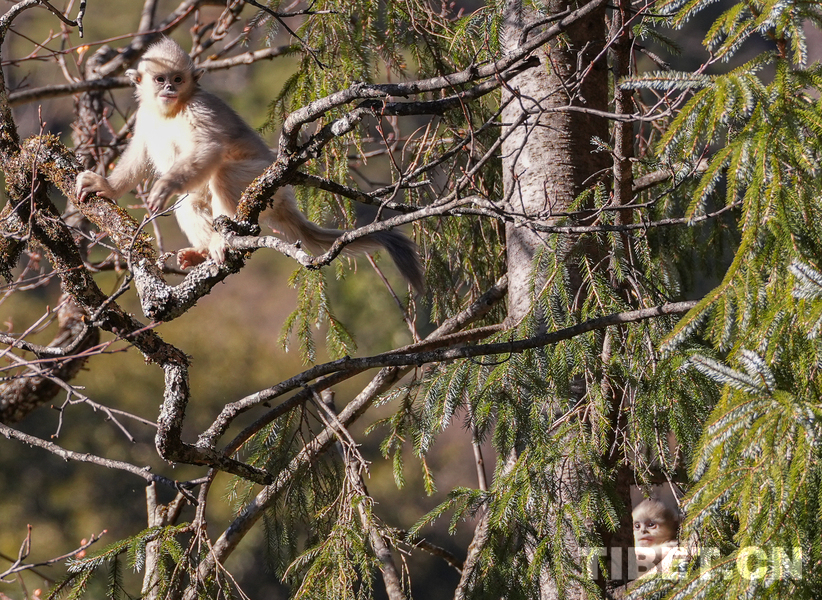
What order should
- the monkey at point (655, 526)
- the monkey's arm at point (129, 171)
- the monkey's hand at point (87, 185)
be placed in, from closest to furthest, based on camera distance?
the monkey's hand at point (87, 185) < the monkey's arm at point (129, 171) < the monkey at point (655, 526)

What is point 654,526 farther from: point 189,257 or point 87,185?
point 87,185

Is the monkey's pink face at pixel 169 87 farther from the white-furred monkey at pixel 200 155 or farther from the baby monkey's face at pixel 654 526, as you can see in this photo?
the baby monkey's face at pixel 654 526

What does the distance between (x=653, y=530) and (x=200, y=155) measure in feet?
7.33

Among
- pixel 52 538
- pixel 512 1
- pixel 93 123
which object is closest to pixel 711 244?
pixel 512 1

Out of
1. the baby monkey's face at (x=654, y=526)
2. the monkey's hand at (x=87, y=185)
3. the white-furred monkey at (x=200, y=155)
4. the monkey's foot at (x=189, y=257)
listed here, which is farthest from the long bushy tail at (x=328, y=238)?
the baby monkey's face at (x=654, y=526)

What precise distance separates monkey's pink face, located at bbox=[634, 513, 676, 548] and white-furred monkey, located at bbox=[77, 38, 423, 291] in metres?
1.36

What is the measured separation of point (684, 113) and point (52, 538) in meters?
6.62

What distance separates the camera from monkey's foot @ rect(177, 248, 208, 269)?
2.76 metres

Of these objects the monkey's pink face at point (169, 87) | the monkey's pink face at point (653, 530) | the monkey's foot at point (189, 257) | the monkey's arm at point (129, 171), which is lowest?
the monkey's pink face at point (653, 530)

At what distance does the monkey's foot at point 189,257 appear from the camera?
9.05ft

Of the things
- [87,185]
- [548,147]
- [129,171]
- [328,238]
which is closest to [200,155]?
[129,171]

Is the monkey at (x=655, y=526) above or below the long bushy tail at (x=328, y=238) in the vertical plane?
below

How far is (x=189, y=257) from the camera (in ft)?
9.10

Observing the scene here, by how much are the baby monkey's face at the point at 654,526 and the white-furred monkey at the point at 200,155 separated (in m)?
1.36
